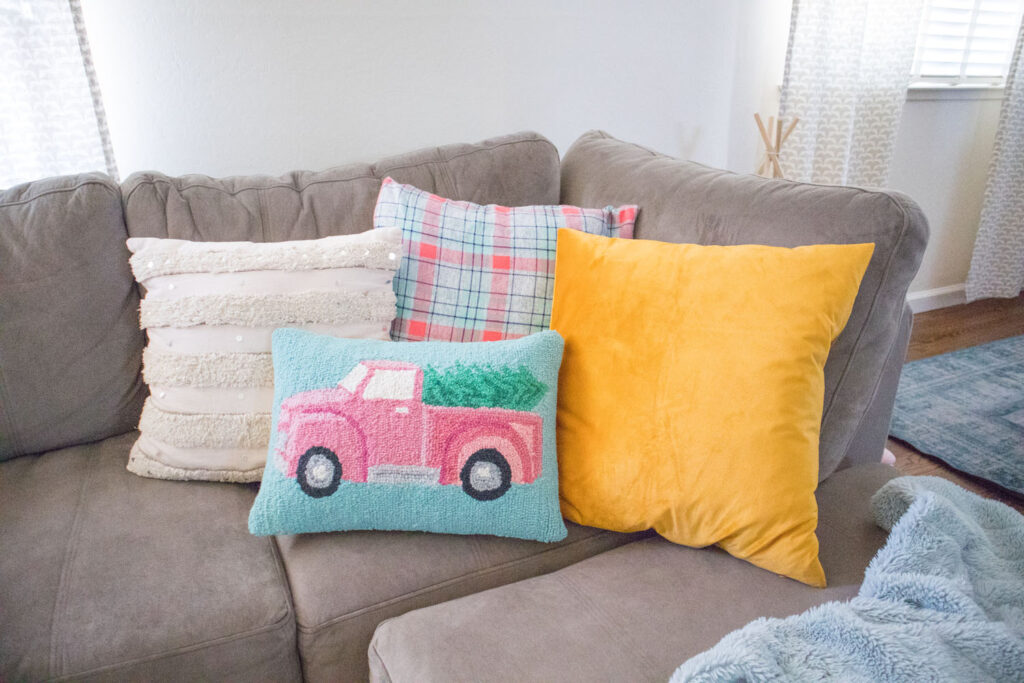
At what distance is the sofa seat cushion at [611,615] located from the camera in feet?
2.72

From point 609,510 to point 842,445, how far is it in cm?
42

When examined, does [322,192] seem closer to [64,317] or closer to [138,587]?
[64,317]

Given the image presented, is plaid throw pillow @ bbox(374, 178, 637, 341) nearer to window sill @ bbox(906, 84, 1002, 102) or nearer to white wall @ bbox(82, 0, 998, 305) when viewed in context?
white wall @ bbox(82, 0, 998, 305)

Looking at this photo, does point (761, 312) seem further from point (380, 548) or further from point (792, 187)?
point (380, 548)

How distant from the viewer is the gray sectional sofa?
0.88 metres

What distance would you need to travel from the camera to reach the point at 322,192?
142 centimetres

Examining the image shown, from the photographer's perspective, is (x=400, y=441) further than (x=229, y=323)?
No

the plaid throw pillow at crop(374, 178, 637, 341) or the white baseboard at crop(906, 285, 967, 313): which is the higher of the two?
the plaid throw pillow at crop(374, 178, 637, 341)

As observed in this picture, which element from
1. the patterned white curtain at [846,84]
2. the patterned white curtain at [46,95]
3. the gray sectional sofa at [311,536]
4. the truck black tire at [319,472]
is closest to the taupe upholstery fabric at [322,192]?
the gray sectional sofa at [311,536]

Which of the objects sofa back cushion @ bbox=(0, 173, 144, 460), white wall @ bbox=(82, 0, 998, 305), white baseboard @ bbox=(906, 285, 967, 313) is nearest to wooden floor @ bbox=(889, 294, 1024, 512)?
white baseboard @ bbox=(906, 285, 967, 313)

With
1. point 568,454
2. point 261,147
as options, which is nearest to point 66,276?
point 261,147

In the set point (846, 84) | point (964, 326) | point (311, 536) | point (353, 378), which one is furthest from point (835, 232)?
point (964, 326)

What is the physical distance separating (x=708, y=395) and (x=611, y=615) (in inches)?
13.2

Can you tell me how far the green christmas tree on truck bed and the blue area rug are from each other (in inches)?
61.9
